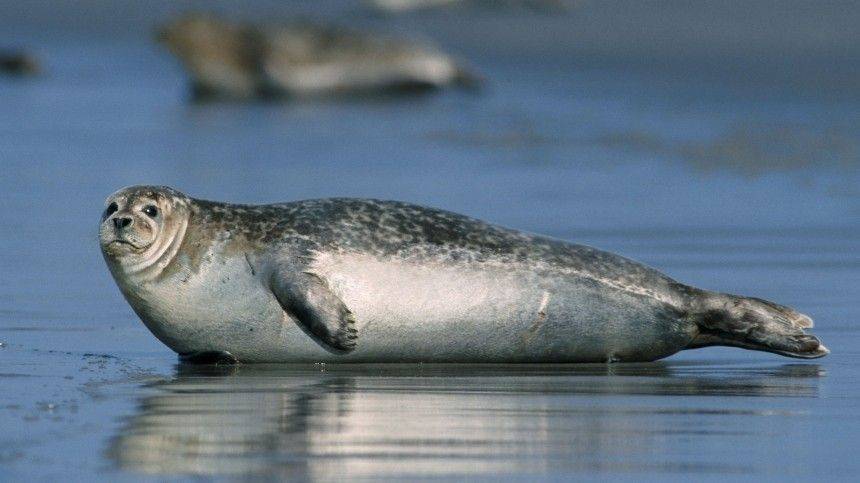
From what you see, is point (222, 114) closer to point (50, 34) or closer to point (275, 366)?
point (275, 366)

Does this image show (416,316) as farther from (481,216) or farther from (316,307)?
(481,216)

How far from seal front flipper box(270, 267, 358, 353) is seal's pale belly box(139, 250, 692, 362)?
97 mm

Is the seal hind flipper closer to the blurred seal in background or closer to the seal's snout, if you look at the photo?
the seal's snout

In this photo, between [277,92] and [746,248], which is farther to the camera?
[277,92]

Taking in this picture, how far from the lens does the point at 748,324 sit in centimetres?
993

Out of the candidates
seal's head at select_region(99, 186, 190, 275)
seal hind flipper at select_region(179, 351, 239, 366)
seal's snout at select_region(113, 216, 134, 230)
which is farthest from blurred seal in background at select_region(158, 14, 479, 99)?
seal hind flipper at select_region(179, 351, 239, 366)

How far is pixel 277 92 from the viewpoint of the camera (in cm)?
2909

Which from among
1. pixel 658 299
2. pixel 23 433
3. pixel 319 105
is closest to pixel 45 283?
pixel 658 299

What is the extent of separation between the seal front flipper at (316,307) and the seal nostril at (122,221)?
687 mm

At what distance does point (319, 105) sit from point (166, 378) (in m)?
19.3

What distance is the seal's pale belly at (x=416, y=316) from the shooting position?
31.2ft

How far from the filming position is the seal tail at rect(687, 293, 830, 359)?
32.3ft

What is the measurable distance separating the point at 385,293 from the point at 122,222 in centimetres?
119

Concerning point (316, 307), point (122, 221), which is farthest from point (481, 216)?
point (316, 307)
